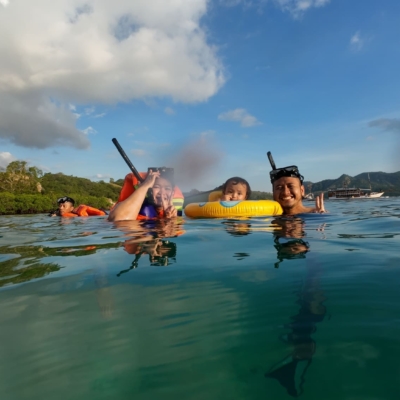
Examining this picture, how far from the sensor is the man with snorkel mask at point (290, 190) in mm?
8391

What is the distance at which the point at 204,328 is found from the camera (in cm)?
176

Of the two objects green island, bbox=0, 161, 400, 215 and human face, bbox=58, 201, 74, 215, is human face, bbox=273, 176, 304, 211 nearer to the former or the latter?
green island, bbox=0, 161, 400, 215

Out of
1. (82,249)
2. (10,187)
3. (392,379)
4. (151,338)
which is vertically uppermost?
(10,187)

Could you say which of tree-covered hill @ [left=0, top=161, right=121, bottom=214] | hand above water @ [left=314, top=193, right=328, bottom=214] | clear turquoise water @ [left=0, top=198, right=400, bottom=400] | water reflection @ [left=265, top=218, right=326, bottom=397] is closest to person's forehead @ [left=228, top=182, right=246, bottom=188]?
hand above water @ [left=314, top=193, right=328, bottom=214]

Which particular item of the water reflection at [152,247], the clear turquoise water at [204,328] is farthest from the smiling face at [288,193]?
the clear turquoise water at [204,328]

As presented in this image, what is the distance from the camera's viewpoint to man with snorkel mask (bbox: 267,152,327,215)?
330 inches

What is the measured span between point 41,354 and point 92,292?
809 mm

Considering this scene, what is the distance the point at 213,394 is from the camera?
1.26m

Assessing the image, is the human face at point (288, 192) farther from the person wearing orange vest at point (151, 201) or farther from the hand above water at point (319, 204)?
the person wearing orange vest at point (151, 201)

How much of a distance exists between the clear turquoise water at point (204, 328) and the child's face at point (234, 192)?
6042 millimetres

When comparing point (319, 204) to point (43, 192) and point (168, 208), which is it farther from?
point (43, 192)

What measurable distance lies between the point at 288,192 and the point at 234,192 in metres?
1.61

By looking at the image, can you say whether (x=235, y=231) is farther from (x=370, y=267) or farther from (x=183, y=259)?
(x=370, y=267)

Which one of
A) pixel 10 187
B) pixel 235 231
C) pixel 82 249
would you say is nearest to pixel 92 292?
pixel 82 249
